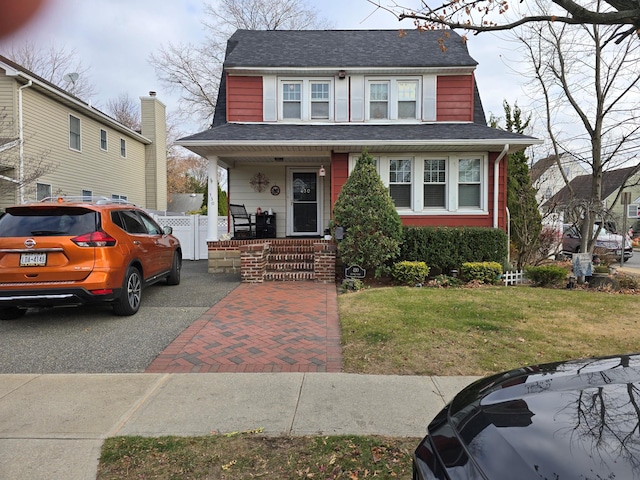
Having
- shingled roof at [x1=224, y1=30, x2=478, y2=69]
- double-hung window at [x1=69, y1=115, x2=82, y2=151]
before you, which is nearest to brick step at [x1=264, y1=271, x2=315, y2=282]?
shingled roof at [x1=224, y1=30, x2=478, y2=69]

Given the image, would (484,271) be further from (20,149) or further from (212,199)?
(20,149)

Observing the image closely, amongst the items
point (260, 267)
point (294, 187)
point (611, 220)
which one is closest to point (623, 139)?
point (611, 220)

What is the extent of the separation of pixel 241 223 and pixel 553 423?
1027 cm

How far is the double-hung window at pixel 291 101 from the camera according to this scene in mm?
11242

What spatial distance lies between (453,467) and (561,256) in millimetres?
13784

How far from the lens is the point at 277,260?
30.0 ft

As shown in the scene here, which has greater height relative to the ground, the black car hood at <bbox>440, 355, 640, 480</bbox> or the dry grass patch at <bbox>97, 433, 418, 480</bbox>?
the black car hood at <bbox>440, 355, 640, 480</bbox>

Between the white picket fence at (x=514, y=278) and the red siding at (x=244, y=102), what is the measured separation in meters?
7.58

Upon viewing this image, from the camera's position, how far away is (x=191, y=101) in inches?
890

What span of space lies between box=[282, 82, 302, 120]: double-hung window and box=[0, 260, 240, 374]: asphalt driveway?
627 centimetres

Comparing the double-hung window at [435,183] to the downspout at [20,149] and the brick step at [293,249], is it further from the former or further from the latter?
the downspout at [20,149]

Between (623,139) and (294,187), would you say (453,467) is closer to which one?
(294,187)

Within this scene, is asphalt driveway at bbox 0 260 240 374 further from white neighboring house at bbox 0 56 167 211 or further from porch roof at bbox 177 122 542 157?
white neighboring house at bbox 0 56 167 211

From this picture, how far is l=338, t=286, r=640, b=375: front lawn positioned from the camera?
409cm
